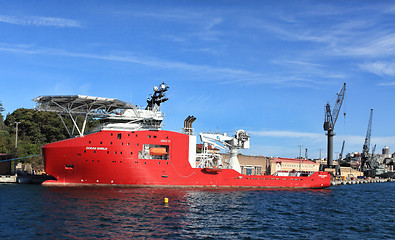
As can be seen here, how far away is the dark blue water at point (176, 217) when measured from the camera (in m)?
20.8

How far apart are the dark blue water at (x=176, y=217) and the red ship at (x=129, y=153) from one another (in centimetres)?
304

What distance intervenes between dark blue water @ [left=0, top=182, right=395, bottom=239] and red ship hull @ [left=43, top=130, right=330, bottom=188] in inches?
105

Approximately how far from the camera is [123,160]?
39.7 meters

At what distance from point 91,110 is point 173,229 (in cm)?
2481

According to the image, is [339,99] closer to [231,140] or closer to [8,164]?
[231,140]

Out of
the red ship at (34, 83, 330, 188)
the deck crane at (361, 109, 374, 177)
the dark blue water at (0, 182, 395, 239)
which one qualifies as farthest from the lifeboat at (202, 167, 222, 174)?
the deck crane at (361, 109, 374, 177)

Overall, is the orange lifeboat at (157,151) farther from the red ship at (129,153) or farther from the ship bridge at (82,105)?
the ship bridge at (82,105)

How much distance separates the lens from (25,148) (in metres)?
65.9


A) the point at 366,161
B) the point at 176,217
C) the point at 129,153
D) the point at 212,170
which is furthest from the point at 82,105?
the point at 366,161

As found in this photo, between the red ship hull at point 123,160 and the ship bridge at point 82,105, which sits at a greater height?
the ship bridge at point 82,105

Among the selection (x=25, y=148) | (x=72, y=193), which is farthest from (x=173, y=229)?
(x=25, y=148)

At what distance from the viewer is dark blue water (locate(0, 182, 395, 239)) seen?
68.2 ft

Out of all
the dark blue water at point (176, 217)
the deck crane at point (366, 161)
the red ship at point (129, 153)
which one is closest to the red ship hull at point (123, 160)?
the red ship at point (129, 153)

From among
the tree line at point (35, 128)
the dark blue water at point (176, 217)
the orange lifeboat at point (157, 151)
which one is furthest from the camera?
the tree line at point (35, 128)
